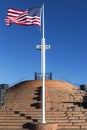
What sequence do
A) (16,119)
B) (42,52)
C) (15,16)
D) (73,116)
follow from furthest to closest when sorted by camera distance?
(73,116)
(16,119)
(42,52)
(15,16)

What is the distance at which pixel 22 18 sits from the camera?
18828mm

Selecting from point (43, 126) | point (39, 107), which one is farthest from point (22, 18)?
point (39, 107)

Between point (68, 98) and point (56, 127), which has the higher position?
point (68, 98)

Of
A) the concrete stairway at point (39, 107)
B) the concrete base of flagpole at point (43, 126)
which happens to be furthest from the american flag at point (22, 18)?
the concrete stairway at point (39, 107)

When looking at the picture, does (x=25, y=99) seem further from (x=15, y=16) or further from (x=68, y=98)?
(x=15, y=16)

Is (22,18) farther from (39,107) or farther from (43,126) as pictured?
(39,107)

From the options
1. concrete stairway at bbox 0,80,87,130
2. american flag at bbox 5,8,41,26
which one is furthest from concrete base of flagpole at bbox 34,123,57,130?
american flag at bbox 5,8,41,26

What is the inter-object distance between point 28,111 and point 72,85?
1214cm

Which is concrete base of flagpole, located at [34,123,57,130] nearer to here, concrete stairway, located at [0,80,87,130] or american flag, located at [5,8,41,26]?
concrete stairway, located at [0,80,87,130]

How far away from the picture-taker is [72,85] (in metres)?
37.6

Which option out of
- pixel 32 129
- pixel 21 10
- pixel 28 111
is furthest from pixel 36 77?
pixel 21 10

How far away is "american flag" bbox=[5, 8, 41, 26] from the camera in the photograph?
61.1 ft

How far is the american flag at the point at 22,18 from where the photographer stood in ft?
61.1

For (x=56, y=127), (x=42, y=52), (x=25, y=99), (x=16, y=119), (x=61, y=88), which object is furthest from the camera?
(x=61, y=88)
